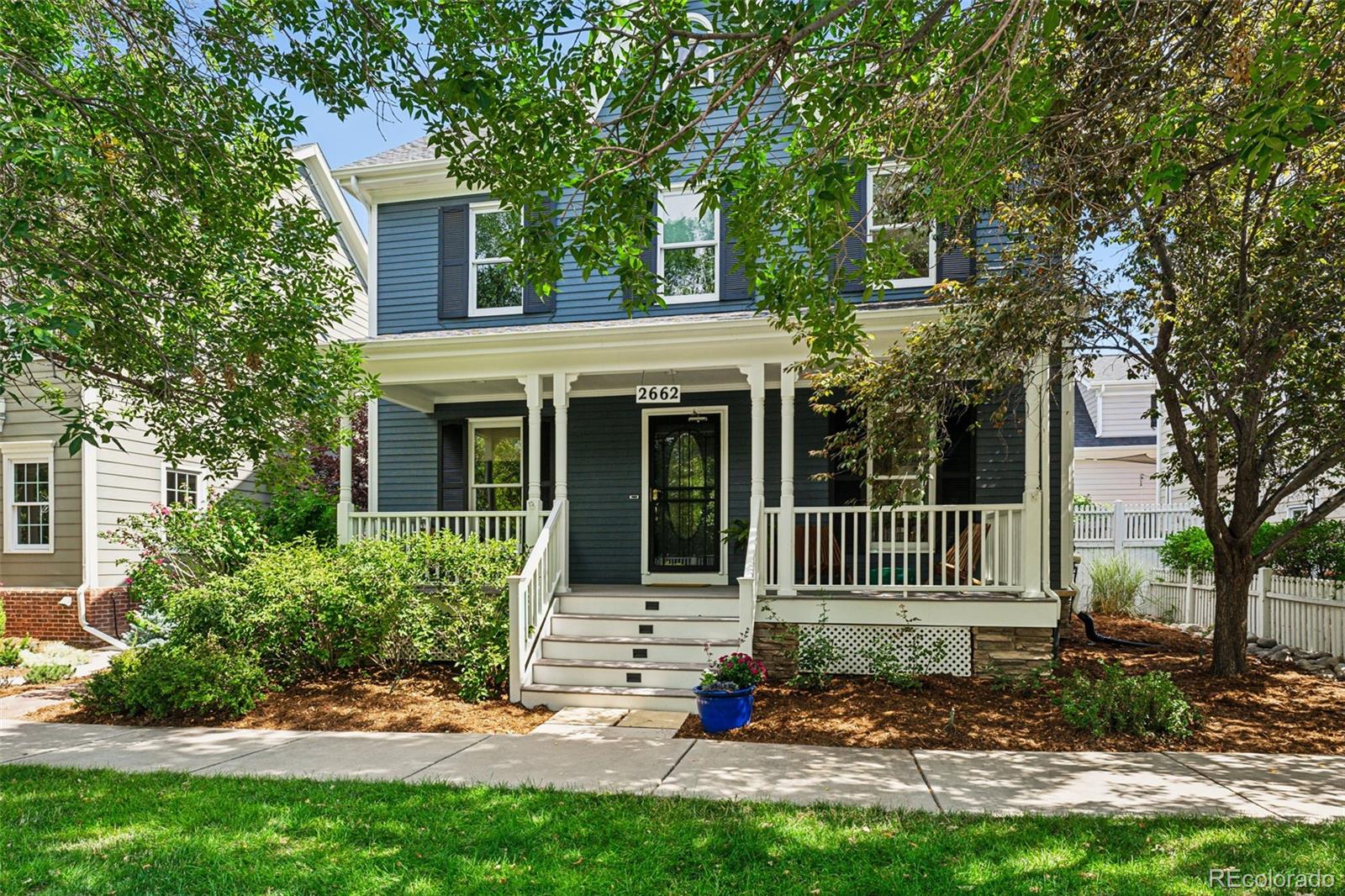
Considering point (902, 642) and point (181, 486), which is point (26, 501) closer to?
point (181, 486)

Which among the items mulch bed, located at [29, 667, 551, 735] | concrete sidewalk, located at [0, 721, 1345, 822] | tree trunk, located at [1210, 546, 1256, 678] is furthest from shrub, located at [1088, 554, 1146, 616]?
mulch bed, located at [29, 667, 551, 735]

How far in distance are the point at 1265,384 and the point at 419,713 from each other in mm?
7739

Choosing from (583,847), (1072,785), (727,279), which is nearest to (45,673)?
(583,847)

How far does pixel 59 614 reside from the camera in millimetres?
10992

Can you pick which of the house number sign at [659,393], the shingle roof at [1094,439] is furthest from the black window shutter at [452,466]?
the shingle roof at [1094,439]

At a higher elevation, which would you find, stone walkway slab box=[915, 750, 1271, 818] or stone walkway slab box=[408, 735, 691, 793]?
stone walkway slab box=[915, 750, 1271, 818]

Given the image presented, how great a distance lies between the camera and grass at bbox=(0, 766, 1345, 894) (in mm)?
3436

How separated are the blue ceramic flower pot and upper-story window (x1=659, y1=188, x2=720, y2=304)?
5.43m

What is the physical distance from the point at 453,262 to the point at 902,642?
288 inches

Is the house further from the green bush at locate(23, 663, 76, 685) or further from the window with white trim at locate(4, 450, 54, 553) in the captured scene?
the window with white trim at locate(4, 450, 54, 553)

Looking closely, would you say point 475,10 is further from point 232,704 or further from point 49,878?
point 232,704

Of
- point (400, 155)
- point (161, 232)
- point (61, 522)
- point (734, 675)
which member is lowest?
point (734, 675)

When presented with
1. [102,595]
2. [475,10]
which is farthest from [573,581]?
[475,10]

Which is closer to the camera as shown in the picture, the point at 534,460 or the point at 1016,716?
the point at 1016,716
